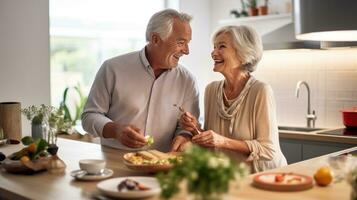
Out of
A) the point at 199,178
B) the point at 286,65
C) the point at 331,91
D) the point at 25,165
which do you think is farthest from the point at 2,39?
the point at 199,178

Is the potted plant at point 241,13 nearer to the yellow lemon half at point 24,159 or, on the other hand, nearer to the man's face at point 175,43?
the man's face at point 175,43

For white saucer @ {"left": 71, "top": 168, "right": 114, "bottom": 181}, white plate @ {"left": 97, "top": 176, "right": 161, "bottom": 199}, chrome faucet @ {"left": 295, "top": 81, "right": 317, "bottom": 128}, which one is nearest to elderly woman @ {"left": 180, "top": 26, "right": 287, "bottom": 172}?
white saucer @ {"left": 71, "top": 168, "right": 114, "bottom": 181}

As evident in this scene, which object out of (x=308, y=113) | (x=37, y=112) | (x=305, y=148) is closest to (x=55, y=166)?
(x=37, y=112)

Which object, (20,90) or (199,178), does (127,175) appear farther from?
(20,90)

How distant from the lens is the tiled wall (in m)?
4.25

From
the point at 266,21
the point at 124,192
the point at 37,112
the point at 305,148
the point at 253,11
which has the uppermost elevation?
the point at 253,11

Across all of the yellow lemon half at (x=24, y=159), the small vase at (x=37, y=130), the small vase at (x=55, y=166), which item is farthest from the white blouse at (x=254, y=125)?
the small vase at (x=37, y=130)

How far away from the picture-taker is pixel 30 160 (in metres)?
2.10

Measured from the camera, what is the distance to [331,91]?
4.34m

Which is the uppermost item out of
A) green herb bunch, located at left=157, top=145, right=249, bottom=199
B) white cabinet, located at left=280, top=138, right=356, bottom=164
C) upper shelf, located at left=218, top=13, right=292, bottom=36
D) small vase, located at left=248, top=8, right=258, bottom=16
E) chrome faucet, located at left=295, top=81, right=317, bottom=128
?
small vase, located at left=248, top=8, right=258, bottom=16

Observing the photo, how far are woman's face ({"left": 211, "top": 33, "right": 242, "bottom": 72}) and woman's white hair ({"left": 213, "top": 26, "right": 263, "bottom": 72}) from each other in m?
0.02

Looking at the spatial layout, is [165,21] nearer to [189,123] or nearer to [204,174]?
[189,123]

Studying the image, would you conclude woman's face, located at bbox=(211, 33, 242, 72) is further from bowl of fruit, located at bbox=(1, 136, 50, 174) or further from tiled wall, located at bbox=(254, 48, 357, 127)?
tiled wall, located at bbox=(254, 48, 357, 127)

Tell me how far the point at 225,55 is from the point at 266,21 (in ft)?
7.53
